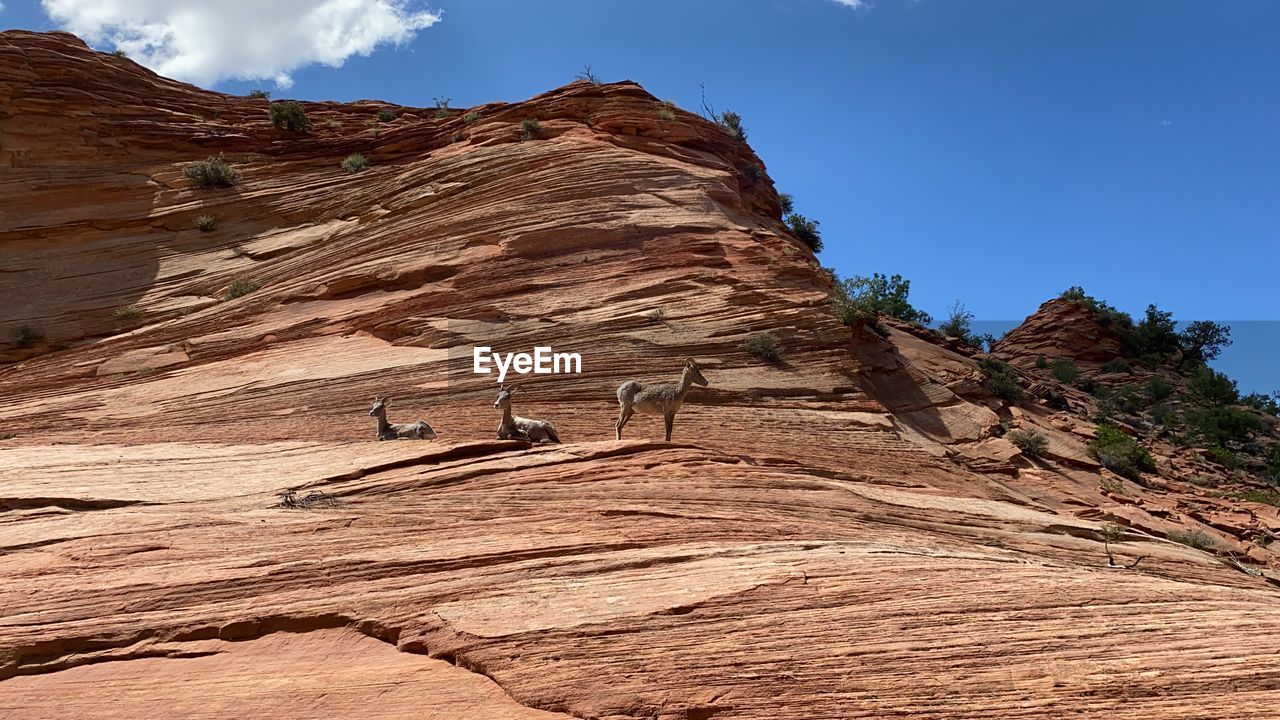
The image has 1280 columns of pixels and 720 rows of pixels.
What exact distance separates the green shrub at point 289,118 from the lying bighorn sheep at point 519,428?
20608 mm

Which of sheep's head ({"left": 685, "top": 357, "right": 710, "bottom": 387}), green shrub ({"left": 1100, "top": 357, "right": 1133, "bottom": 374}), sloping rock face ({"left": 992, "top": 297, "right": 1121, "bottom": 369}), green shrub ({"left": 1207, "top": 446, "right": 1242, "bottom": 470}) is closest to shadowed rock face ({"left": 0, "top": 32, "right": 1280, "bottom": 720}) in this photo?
sheep's head ({"left": 685, "top": 357, "right": 710, "bottom": 387})

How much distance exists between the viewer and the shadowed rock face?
22.0 ft

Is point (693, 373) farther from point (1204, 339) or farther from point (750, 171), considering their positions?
point (1204, 339)

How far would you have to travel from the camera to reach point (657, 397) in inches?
544

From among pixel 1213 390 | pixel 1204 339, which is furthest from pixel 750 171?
pixel 1204 339

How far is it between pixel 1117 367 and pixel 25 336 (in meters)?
50.9

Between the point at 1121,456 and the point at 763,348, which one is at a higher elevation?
the point at 763,348

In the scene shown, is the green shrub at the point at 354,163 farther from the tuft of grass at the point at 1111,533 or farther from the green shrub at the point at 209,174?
the tuft of grass at the point at 1111,533

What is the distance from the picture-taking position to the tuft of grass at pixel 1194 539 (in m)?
14.5

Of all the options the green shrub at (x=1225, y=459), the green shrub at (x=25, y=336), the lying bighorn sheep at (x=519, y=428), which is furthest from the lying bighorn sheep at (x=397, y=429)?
the green shrub at (x=1225, y=459)

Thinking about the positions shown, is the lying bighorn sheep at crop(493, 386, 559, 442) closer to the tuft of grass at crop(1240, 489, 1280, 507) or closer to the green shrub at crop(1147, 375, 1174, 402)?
the tuft of grass at crop(1240, 489, 1280, 507)

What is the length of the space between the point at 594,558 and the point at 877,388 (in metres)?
13.2

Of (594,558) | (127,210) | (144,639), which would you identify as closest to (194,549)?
(144,639)

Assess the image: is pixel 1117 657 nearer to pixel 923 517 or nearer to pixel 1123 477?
pixel 923 517
